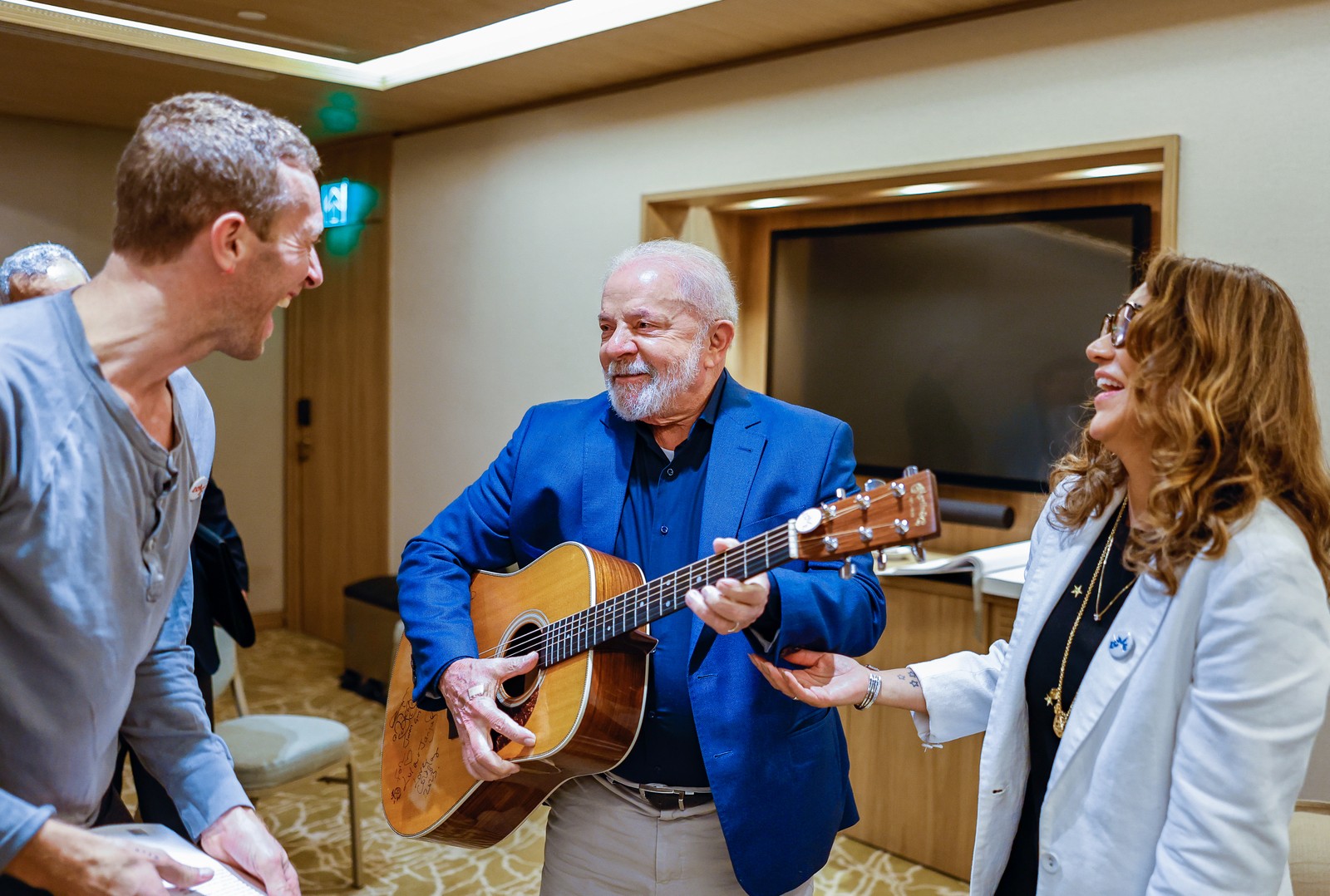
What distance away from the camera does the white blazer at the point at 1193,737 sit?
1270mm

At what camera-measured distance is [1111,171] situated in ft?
10.8

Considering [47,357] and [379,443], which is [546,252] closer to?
[379,443]

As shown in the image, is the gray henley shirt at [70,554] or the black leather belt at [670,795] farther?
the black leather belt at [670,795]

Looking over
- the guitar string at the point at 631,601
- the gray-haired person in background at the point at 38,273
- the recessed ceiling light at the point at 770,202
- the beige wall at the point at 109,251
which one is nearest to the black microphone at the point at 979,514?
the recessed ceiling light at the point at 770,202

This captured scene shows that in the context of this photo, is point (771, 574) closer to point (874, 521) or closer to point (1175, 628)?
point (874, 521)

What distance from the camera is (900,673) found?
1776mm

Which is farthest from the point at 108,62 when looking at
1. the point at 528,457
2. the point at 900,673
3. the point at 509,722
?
the point at 900,673

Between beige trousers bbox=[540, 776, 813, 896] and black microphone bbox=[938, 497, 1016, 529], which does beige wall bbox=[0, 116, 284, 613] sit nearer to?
black microphone bbox=[938, 497, 1016, 529]

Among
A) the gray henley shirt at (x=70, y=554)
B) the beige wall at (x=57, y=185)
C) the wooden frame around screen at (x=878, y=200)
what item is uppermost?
the beige wall at (x=57, y=185)

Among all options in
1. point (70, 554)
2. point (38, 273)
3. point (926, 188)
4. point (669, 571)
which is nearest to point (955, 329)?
point (926, 188)

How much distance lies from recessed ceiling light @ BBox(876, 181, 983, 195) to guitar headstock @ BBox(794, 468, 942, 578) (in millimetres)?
2466

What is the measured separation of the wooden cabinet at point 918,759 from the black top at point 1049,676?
1.72 meters

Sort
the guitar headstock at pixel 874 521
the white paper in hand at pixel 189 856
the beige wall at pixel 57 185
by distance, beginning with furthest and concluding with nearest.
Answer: the beige wall at pixel 57 185, the guitar headstock at pixel 874 521, the white paper in hand at pixel 189 856

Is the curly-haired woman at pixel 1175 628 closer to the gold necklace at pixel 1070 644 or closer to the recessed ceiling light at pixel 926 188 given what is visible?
the gold necklace at pixel 1070 644
